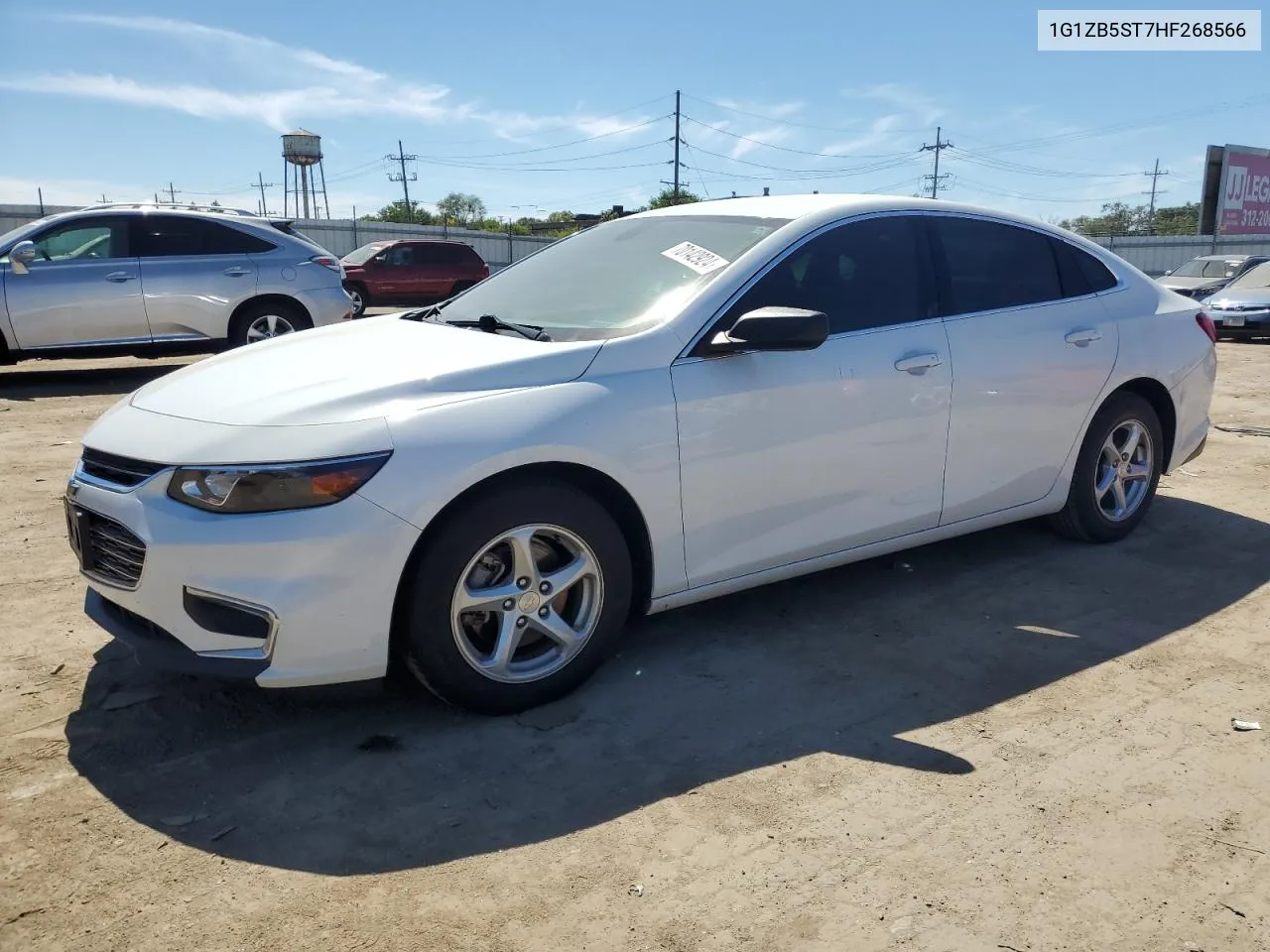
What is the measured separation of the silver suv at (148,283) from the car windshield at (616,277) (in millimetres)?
6271

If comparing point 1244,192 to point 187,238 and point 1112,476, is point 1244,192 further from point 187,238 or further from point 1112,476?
point 1112,476

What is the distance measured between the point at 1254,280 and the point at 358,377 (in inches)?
718

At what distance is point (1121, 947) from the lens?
7.17 ft

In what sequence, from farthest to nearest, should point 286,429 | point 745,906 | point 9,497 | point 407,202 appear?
point 407,202 → point 9,497 → point 286,429 → point 745,906

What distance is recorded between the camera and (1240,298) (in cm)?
1628

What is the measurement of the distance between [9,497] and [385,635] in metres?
3.76

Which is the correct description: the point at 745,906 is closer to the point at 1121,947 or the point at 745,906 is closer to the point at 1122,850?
the point at 1121,947

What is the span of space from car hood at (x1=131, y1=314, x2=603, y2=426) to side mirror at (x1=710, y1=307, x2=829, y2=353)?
0.48 metres

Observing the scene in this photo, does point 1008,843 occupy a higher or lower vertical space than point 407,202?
lower

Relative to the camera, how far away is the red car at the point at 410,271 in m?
22.4

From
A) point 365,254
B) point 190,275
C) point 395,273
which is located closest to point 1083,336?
point 190,275

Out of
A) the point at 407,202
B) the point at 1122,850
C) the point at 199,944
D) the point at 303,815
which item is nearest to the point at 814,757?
the point at 1122,850

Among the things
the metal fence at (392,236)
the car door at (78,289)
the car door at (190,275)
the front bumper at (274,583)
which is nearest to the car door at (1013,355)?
the front bumper at (274,583)

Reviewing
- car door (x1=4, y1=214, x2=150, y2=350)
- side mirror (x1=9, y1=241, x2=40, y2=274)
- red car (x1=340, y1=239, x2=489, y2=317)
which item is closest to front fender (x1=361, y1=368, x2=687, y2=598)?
car door (x1=4, y1=214, x2=150, y2=350)
